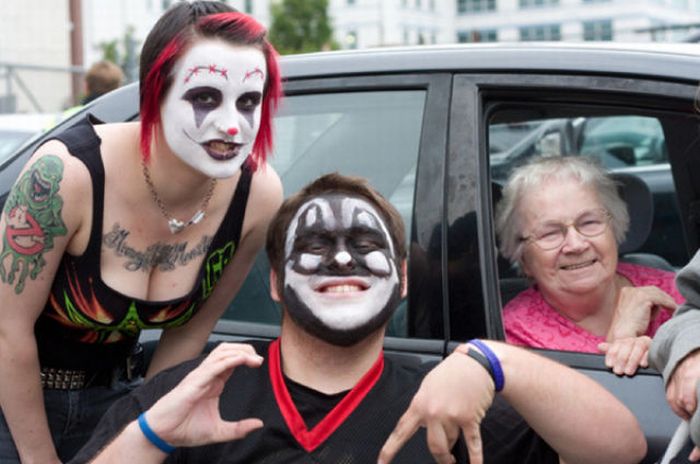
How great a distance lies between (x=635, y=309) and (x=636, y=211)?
0.73 meters

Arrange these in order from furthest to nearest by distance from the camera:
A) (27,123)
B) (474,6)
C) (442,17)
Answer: (474,6)
(442,17)
(27,123)

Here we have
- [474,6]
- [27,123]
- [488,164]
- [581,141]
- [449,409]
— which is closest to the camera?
[449,409]

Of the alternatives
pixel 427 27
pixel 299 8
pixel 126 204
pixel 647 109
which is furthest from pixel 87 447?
pixel 427 27

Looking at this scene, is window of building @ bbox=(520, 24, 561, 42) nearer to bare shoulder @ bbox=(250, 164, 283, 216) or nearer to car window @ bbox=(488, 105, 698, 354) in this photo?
car window @ bbox=(488, 105, 698, 354)

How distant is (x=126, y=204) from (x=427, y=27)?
190 feet

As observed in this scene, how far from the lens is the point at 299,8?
4006 centimetres

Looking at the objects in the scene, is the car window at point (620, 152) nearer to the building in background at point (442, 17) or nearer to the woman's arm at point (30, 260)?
the woman's arm at point (30, 260)

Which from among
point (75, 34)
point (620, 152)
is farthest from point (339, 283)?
point (75, 34)

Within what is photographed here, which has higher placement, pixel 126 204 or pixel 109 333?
pixel 126 204

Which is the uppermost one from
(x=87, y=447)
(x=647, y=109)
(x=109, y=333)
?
(x=647, y=109)

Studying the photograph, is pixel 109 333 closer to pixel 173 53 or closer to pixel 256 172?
pixel 256 172

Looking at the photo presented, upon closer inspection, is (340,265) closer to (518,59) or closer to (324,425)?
(324,425)

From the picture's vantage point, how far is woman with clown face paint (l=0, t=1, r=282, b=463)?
2174 millimetres

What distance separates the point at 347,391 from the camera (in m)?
2.19
